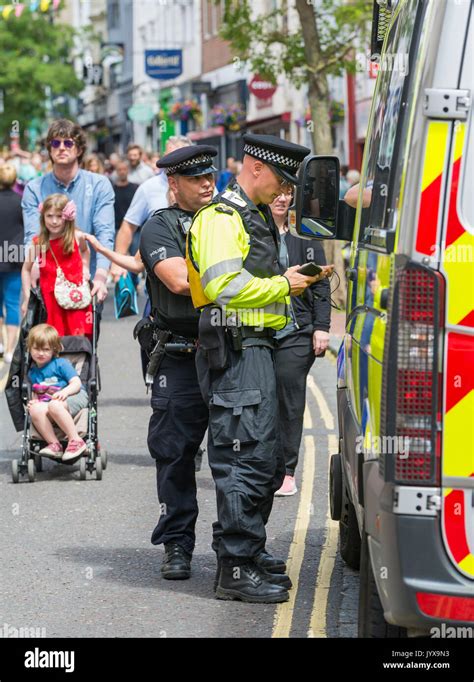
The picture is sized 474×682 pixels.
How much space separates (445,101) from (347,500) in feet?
10.2

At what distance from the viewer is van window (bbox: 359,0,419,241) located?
462cm

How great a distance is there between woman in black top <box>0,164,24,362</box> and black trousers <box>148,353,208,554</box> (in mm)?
8846

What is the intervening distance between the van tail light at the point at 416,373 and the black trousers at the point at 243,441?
6.48ft

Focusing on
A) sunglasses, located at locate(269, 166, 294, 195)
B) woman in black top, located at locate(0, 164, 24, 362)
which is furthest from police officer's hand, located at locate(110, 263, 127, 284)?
woman in black top, located at locate(0, 164, 24, 362)

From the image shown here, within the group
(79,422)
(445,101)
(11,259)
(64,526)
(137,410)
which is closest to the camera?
(445,101)

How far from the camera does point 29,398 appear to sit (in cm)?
938

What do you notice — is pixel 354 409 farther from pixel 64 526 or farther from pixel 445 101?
pixel 64 526

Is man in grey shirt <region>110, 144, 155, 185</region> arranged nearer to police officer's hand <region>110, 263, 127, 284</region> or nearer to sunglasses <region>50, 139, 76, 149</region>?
sunglasses <region>50, 139, 76, 149</region>

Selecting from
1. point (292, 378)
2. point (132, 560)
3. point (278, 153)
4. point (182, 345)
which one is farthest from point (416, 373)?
point (292, 378)

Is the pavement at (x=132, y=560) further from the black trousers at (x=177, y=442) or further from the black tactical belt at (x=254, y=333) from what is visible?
the black tactical belt at (x=254, y=333)

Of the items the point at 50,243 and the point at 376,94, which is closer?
the point at 376,94

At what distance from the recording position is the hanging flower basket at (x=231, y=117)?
132ft

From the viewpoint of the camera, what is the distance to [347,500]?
271 inches

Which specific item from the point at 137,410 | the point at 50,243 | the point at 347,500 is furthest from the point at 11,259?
the point at 347,500
